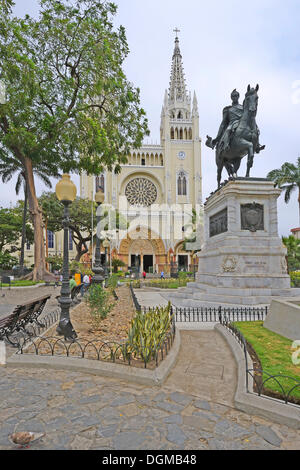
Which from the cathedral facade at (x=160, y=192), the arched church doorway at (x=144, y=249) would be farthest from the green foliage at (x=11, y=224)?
the arched church doorway at (x=144, y=249)

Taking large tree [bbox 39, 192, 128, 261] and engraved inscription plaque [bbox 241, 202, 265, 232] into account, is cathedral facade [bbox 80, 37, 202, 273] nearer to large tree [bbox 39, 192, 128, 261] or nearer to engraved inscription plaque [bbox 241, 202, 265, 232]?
large tree [bbox 39, 192, 128, 261]

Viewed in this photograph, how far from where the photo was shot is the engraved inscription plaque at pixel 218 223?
37.3 ft

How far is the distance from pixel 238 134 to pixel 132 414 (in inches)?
429

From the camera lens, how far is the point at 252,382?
3832mm

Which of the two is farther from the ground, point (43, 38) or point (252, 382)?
point (43, 38)

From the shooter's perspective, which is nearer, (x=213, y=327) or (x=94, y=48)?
(x=213, y=327)

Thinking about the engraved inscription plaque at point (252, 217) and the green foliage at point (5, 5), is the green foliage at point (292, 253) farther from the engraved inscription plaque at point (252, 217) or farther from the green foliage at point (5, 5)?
the green foliage at point (5, 5)

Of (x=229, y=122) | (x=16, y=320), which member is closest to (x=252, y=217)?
(x=229, y=122)

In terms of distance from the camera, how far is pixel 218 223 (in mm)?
12297

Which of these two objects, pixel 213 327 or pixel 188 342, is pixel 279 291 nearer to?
pixel 213 327

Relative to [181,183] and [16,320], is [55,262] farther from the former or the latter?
[16,320]

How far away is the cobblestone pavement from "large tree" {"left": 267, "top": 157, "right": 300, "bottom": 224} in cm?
3090

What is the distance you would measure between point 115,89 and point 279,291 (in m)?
14.2
